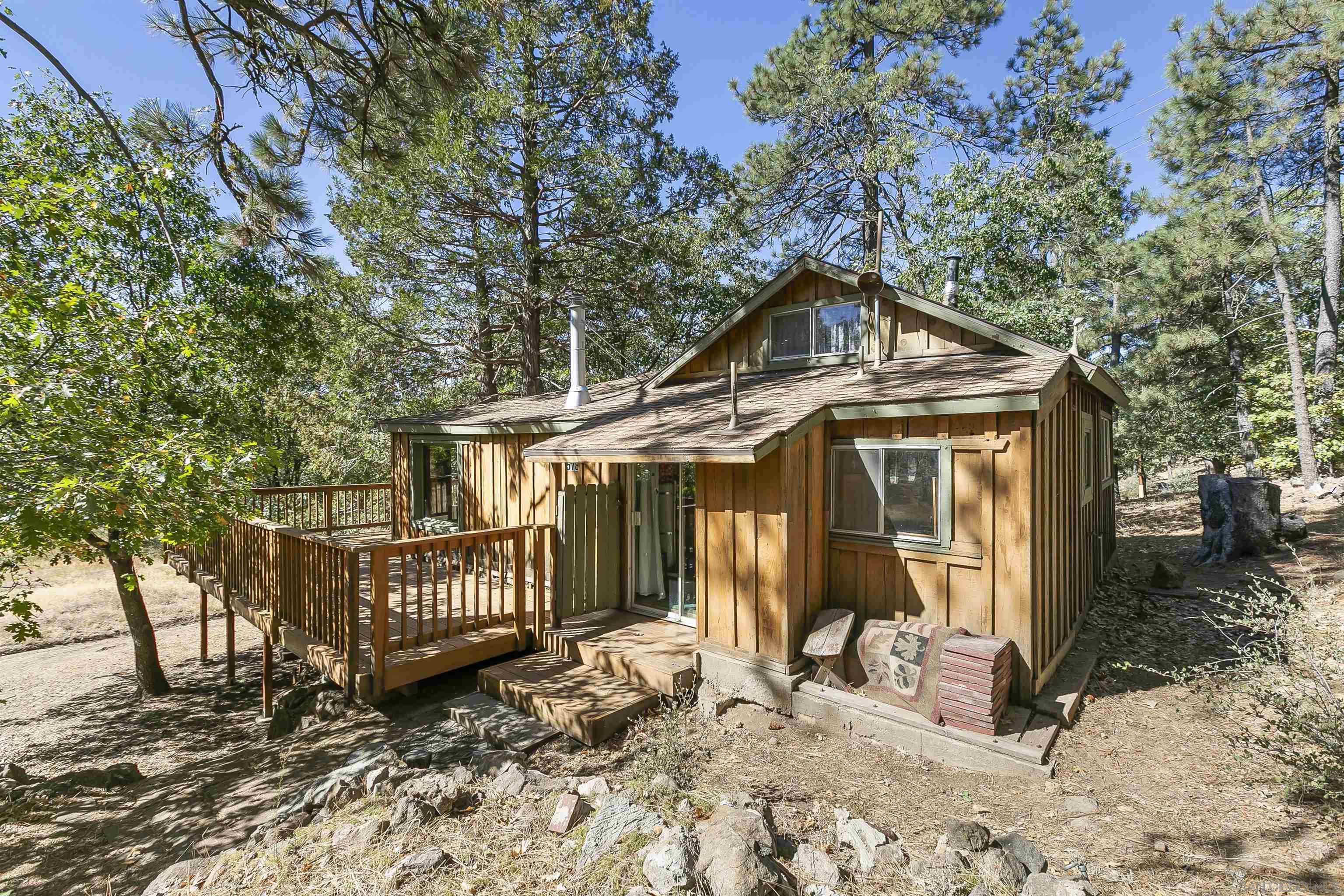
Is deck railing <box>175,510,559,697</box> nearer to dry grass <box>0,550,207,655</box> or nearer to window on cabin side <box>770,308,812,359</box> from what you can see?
window on cabin side <box>770,308,812,359</box>

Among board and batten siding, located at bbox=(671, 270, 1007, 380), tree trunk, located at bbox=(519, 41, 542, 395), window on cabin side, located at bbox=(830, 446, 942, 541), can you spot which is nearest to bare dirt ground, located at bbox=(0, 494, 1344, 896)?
window on cabin side, located at bbox=(830, 446, 942, 541)

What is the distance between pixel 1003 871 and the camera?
118 inches

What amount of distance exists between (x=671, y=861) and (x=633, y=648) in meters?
3.11

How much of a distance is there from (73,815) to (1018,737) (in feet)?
27.3

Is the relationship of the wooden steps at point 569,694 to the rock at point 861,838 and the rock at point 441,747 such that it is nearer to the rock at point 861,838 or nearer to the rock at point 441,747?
the rock at point 441,747

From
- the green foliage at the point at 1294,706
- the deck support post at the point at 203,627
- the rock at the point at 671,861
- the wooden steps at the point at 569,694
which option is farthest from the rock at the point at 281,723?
the green foliage at the point at 1294,706

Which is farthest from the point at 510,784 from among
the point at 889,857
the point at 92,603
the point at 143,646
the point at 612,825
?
the point at 92,603

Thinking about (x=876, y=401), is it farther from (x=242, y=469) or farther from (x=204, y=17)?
(x=204, y=17)

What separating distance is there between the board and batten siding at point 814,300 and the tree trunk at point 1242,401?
15.8 m

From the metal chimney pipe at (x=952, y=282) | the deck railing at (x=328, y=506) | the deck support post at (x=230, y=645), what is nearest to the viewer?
the metal chimney pipe at (x=952, y=282)

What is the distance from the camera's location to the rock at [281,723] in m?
6.75

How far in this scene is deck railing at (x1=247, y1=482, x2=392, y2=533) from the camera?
36.9 feet

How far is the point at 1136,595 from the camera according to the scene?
26.9 ft

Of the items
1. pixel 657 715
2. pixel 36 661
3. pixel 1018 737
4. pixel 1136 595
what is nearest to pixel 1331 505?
pixel 1136 595
